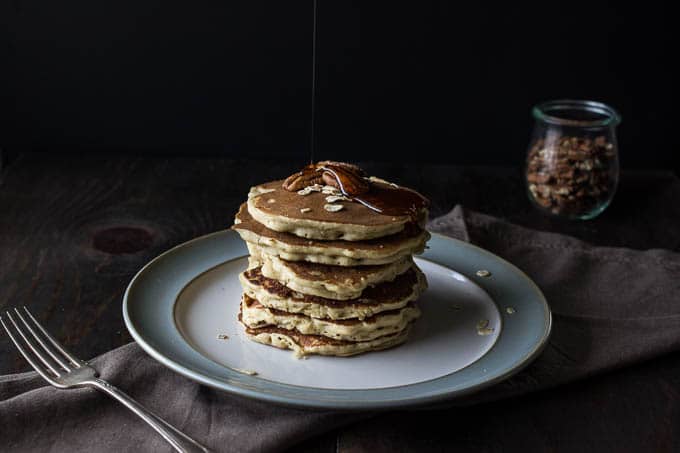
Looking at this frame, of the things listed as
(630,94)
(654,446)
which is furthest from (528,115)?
(654,446)

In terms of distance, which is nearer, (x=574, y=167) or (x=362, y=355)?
(x=362, y=355)

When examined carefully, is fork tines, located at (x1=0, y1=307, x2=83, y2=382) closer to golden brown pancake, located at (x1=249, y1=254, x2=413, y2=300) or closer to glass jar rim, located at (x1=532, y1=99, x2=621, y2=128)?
golden brown pancake, located at (x1=249, y1=254, x2=413, y2=300)

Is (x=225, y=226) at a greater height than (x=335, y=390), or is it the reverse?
(x=335, y=390)

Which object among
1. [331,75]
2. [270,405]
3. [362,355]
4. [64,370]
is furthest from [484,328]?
[331,75]

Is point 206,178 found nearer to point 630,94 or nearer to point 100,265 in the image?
point 100,265

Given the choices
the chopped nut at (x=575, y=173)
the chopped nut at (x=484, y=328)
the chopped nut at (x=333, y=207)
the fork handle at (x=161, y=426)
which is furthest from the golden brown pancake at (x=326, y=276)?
the chopped nut at (x=575, y=173)

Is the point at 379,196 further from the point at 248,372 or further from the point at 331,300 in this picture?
the point at 248,372

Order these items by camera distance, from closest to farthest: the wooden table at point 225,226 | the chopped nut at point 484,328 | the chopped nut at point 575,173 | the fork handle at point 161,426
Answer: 1. the fork handle at point 161,426
2. the wooden table at point 225,226
3. the chopped nut at point 484,328
4. the chopped nut at point 575,173

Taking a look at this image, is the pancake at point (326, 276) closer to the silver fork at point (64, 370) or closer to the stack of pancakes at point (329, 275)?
the stack of pancakes at point (329, 275)

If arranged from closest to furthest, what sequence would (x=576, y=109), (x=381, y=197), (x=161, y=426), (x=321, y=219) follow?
1. (x=161, y=426)
2. (x=321, y=219)
3. (x=381, y=197)
4. (x=576, y=109)
